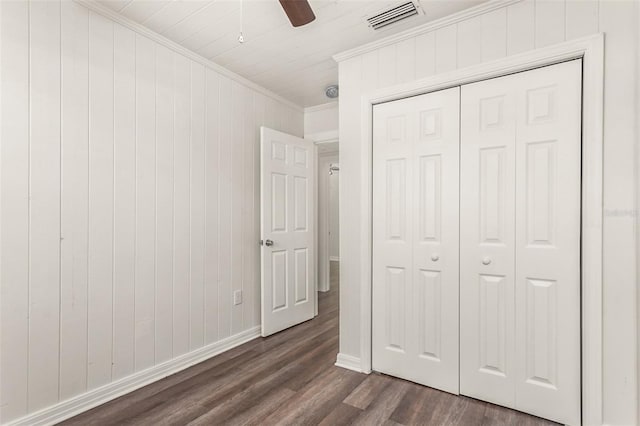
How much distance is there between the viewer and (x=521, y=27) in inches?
75.9

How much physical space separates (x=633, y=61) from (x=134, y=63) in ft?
9.66

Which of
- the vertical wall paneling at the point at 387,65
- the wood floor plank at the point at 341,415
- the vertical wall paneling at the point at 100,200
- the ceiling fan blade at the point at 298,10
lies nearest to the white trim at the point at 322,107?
the vertical wall paneling at the point at 387,65

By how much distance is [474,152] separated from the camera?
2090 millimetres

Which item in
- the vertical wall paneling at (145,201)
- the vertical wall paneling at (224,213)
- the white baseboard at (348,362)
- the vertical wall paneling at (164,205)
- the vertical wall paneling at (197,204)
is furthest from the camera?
the vertical wall paneling at (224,213)

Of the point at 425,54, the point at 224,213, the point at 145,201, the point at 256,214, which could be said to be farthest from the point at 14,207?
the point at 425,54

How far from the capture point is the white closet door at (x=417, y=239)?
2.17m

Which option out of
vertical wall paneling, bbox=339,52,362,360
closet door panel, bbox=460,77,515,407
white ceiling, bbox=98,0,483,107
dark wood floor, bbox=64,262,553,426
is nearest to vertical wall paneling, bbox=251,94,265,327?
white ceiling, bbox=98,0,483,107

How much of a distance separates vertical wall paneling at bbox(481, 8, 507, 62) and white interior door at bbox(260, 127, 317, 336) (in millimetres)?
1928

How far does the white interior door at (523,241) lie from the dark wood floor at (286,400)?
24cm

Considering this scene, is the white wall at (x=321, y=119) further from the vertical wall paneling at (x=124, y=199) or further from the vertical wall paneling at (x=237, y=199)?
the vertical wall paneling at (x=124, y=199)

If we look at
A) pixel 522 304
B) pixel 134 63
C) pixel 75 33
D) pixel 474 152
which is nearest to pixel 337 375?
pixel 522 304

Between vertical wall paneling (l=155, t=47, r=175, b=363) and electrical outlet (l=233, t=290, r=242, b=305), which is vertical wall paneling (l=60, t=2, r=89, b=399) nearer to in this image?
vertical wall paneling (l=155, t=47, r=175, b=363)

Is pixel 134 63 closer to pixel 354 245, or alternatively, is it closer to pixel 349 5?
pixel 349 5

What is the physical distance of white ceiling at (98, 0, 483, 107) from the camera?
6.63 ft
